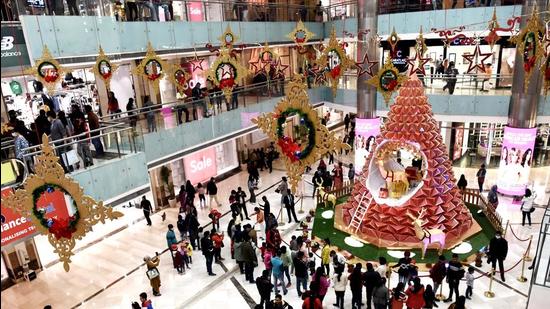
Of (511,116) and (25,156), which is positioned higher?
(25,156)

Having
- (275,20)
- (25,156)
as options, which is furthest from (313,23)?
(25,156)

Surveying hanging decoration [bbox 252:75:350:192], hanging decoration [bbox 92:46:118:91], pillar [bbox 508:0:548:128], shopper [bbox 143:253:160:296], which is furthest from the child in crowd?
hanging decoration [bbox 92:46:118:91]

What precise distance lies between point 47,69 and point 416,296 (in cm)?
1039

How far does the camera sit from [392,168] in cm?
1389

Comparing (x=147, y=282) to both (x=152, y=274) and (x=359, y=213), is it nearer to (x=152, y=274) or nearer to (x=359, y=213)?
(x=152, y=274)

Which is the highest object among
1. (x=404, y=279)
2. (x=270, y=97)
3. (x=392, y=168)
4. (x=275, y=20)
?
(x=275, y=20)

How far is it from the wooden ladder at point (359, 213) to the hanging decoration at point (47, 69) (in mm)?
9565

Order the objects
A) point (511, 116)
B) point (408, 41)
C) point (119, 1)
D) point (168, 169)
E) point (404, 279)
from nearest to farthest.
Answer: point (404, 279) < point (119, 1) < point (511, 116) < point (168, 169) < point (408, 41)

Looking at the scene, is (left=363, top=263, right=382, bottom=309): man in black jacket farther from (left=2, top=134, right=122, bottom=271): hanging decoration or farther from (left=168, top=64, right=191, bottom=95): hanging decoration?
(left=168, top=64, right=191, bottom=95): hanging decoration

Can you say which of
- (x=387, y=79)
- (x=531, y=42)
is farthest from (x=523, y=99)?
(x=387, y=79)

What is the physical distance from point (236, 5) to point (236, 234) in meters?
11.2

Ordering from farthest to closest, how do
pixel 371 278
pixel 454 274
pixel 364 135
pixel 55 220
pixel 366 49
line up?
pixel 364 135
pixel 366 49
pixel 454 274
pixel 371 278
pixel 55 220

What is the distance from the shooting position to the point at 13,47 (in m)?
10.5

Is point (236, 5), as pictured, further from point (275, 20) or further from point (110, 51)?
point (110, 51)
